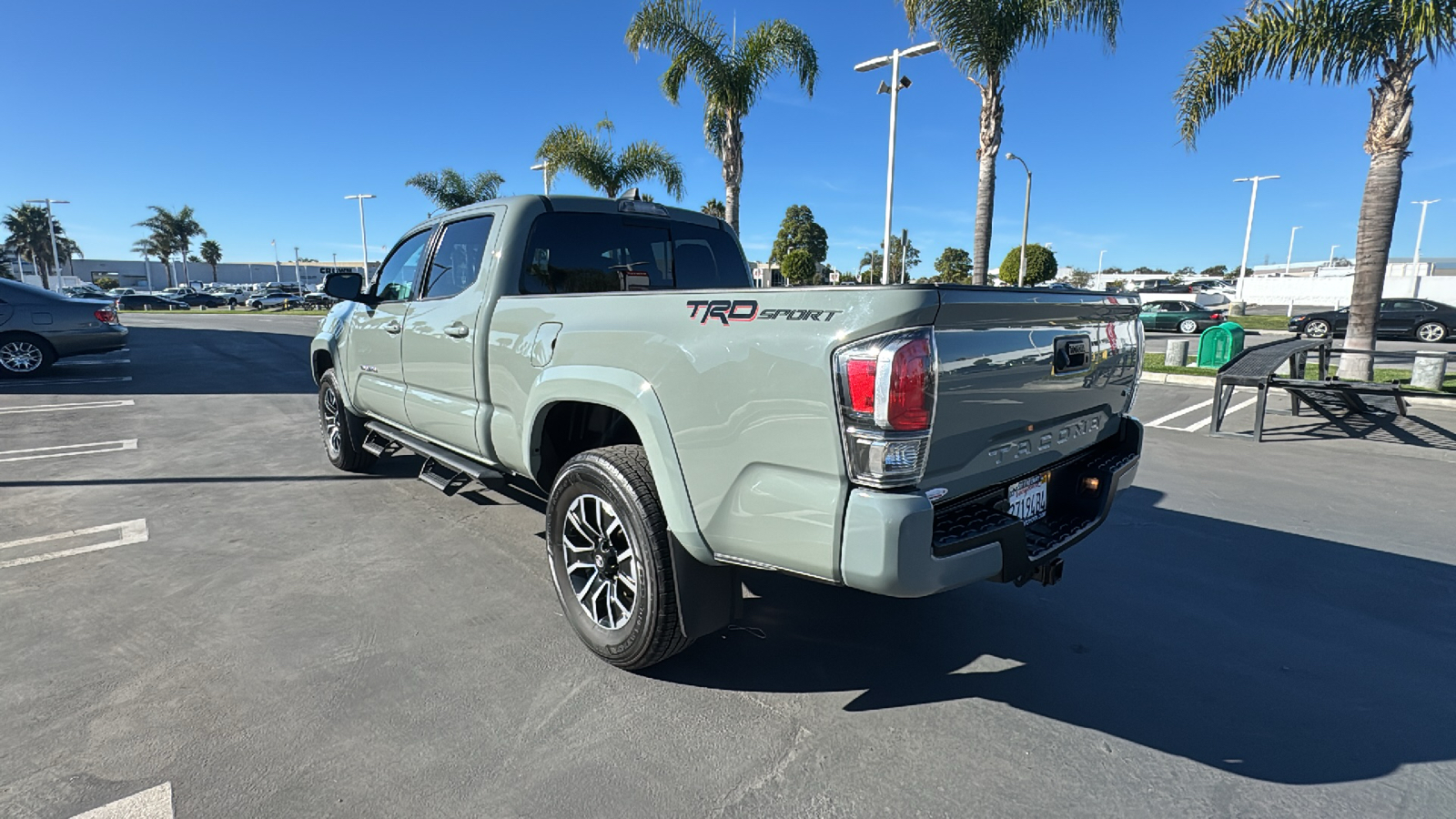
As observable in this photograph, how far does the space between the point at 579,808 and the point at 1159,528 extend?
4.05 meters

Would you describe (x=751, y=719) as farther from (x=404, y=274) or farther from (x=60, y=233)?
(x=60, y=233)

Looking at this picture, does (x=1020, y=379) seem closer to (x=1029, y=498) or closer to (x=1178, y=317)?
(x=1029, y=498)

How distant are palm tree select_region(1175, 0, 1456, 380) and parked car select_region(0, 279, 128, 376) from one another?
17574 mm

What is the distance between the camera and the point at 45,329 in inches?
429

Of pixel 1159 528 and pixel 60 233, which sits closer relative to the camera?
pixel 1159 528

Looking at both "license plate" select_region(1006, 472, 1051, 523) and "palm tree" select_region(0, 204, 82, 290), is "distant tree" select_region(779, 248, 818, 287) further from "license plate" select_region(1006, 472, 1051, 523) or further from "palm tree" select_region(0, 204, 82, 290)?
"palm tree" select_region(0, 204, 82, 290)

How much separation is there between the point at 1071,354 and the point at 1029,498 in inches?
22.5

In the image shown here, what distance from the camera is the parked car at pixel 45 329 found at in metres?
10.7

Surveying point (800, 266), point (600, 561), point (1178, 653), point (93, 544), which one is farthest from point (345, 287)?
point (800, 266)

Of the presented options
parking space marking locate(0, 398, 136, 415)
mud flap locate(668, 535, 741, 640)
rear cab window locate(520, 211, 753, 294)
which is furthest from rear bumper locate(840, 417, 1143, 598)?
parking space marking locate(0, 398, 136, 415)

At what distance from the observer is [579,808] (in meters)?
2.08

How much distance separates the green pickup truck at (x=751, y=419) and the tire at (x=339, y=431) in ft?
6.29

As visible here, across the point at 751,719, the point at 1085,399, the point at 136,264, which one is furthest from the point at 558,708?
the point at 136,264

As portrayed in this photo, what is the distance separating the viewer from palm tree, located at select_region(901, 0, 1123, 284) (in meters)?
11.8
